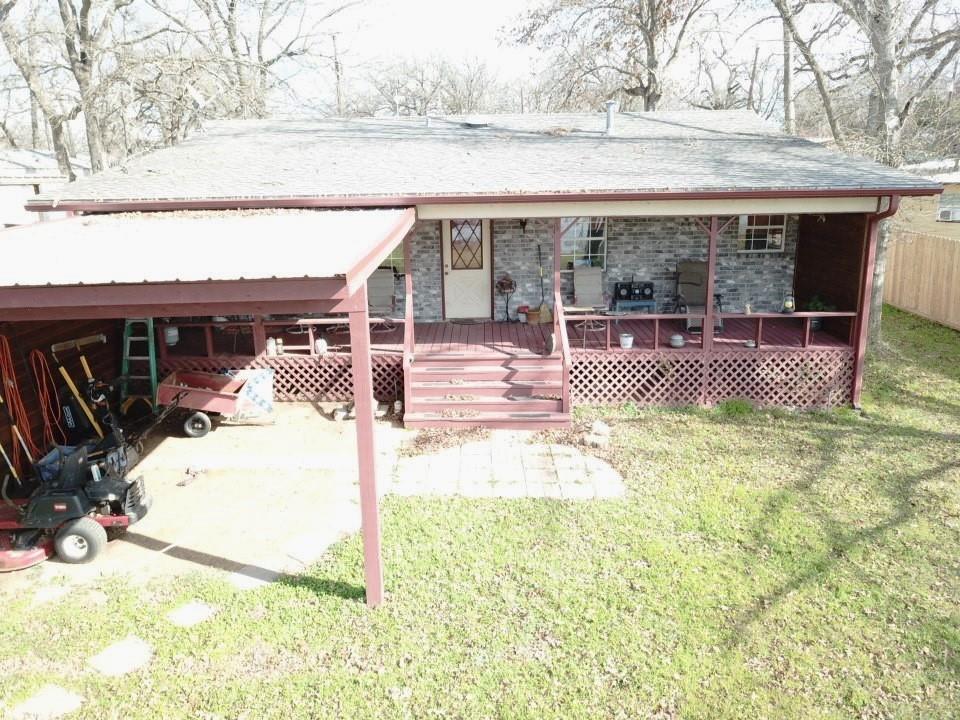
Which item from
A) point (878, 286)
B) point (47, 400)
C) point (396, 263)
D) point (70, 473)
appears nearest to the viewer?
point (70, 473)

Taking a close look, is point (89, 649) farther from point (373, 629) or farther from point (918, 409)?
point (918, 409)

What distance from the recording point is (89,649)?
4.71 metres

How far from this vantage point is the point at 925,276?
14891 millimetres

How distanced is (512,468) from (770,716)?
13.1 feet

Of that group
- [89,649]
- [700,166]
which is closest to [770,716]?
[89,649]

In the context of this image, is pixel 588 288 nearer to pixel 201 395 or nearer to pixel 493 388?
pixel 493 388

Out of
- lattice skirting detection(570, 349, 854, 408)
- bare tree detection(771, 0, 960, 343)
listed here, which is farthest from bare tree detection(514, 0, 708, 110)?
lattice skirting detection(570, 349, 854, 408)

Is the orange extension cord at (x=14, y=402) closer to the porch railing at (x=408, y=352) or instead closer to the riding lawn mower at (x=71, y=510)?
the riding lawn mower at (x=71, y=510)

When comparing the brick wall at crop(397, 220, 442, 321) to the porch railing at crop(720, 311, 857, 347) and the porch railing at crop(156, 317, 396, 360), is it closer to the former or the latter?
the porch railing at crop(156, 317, 396, 360)

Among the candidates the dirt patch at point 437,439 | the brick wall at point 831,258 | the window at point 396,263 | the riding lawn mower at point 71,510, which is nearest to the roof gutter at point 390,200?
the brick wall at point 831,258

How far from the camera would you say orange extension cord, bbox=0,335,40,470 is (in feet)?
23.1

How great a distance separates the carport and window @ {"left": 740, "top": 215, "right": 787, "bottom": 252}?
7.66 metres

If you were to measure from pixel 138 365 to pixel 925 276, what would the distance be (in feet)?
52.0

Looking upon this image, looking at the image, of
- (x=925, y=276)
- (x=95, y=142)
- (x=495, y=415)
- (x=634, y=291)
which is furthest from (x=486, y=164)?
(x=95, y=142)
